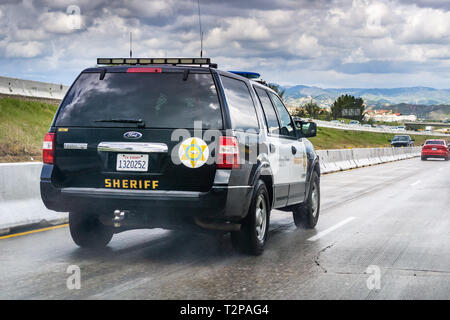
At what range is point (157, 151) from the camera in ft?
21.5

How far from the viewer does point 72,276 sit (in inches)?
243

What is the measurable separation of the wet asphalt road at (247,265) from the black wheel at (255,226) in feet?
0.44

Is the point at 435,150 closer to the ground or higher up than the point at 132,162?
closer to the ground

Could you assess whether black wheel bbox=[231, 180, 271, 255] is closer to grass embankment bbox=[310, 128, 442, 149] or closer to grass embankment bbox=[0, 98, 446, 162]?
grass embankment bbox=[0, 98, 446, 162]

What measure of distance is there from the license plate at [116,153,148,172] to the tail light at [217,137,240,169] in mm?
761

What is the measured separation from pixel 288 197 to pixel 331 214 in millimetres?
3437

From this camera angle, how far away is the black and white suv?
6.50m

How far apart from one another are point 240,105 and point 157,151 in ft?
3.87

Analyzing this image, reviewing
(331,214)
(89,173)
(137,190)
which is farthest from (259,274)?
(331,214)

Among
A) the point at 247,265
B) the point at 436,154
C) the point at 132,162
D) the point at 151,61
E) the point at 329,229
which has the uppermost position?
the point at 151,61

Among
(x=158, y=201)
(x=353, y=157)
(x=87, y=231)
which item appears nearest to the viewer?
(x=158, y=201)

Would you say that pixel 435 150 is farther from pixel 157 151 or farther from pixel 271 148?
pixel 157 151

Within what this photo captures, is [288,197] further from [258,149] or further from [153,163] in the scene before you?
[153,163]

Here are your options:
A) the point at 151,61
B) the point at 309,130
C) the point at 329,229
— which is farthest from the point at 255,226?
the point at 329,229
